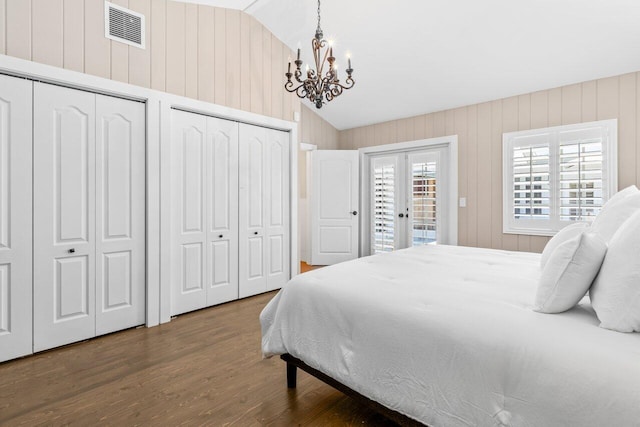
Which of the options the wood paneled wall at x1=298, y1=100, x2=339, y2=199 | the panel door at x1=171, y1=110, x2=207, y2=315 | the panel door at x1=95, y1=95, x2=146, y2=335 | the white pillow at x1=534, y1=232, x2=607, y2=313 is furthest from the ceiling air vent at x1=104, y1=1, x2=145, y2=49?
the white pillow at x1=534, y1=232, x2=607, y2=313

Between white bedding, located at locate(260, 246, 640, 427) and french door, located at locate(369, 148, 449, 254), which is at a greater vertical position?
french door, located at locate(369, 148, 449, 254)

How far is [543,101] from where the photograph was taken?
3773 millimetres

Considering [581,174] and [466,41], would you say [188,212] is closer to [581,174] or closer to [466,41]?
[466,41]

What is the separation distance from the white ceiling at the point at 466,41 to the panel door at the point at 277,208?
2.80 ft

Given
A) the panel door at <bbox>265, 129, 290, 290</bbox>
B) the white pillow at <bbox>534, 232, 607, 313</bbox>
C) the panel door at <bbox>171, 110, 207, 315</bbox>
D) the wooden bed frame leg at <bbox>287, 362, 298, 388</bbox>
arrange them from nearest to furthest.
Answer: the white pillow at <bbox>534, 232, 607, 313</bbox>
the wooden bed frame leg at <bbox>287, 362, 298, 388</bbox>
the panel door at <bbox>171, 110, 207, 315</bbox>
the panel door at <bbox>265, 129, 290, 290</bbox>

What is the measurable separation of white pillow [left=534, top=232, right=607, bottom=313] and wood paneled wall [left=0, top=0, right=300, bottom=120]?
10.7 feet

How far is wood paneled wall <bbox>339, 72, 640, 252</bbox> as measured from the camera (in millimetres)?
3303

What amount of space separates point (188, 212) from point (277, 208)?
1.12 m

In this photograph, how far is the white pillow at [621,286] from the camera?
1044mm

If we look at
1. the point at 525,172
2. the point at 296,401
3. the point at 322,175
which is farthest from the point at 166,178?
the point at 525,172

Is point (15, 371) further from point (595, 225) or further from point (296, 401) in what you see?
point (595, 225)

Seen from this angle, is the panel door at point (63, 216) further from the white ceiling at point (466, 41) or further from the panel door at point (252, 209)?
the white ceiling at point (466, 41)

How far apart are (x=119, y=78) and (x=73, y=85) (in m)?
0.35

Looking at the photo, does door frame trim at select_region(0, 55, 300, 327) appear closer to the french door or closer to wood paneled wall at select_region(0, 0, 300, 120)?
wood paneled wall at select_region(0, 0, 300, 120)
